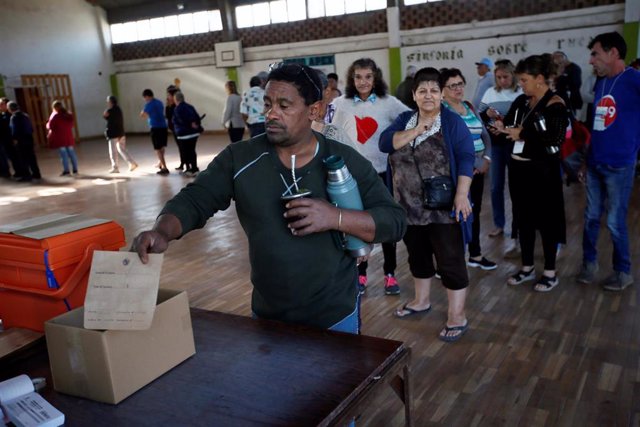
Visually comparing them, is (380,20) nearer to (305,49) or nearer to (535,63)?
(305,49)

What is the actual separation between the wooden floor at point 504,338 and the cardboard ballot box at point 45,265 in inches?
51.4

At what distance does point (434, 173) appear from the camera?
112 inches

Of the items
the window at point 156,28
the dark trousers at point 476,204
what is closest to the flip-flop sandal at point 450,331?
the dark trousers at point 476,204

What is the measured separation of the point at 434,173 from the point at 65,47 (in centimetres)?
1820

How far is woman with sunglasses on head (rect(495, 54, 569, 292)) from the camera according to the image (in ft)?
10.9

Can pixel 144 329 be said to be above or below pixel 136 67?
below

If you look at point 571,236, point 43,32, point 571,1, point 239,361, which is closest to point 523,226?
point 571,236

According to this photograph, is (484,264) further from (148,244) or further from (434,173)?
(148,244)

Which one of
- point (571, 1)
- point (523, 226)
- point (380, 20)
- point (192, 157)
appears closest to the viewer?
point (523, 226)

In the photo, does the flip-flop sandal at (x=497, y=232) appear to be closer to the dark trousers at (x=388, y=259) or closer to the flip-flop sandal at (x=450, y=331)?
the dark trousers at (x=388, y=259)

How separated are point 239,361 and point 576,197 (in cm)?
574

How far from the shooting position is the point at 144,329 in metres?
1.18

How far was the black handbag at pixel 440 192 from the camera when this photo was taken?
280 cm

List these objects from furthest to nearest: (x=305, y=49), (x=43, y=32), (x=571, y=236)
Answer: (x=43, y=32) → (x=305, y=49) → (x=571, y=236)
